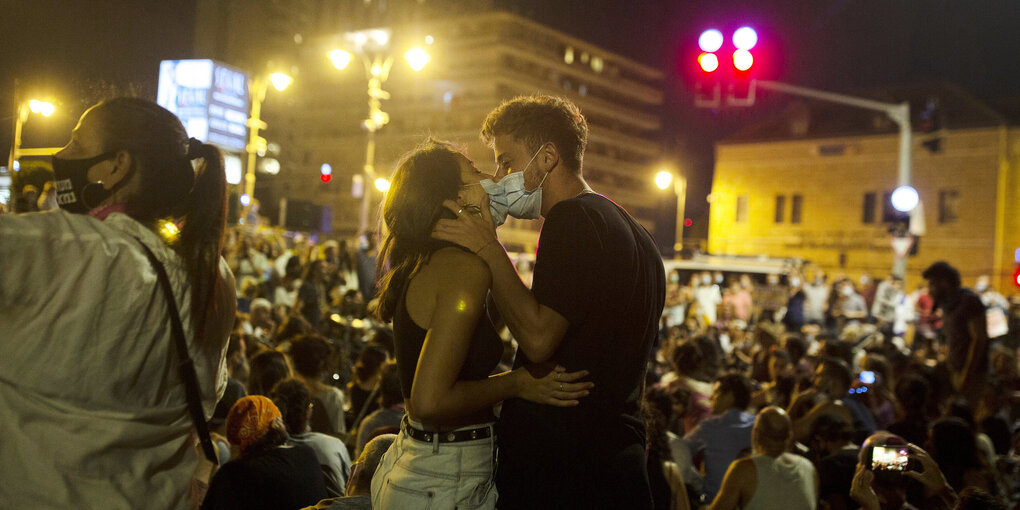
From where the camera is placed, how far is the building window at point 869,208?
158ft

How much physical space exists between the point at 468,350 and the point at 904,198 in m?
12.7

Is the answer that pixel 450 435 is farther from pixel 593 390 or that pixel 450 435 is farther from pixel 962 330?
pixel 962 330

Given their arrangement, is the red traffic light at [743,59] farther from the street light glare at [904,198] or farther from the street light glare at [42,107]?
the street light glare at [42,107]

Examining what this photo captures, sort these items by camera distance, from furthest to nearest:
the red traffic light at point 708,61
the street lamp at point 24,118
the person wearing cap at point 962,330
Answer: the red traffic light at point 708,61
the person wearing cap at point 962,330
the street lamp at point 24,118

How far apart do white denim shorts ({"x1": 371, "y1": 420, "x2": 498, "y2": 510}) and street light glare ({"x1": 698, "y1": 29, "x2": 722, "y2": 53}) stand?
303 inches

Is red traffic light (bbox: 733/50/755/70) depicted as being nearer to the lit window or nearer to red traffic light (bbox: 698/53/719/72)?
red traffic light (bbox: 698/53/719/72)

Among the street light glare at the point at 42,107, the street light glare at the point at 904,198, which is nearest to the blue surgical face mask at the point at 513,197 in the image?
the street light glare at the point at 42,107

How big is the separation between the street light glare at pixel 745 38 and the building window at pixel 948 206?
41106 millimetres

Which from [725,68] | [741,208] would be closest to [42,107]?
[725,68]

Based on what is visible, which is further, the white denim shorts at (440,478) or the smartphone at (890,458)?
the smartphone at (890,458)

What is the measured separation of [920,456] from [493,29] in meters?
67.7

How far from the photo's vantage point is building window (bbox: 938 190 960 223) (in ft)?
148

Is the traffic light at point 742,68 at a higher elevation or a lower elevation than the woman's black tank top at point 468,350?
higher

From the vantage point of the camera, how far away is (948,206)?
149 ft
